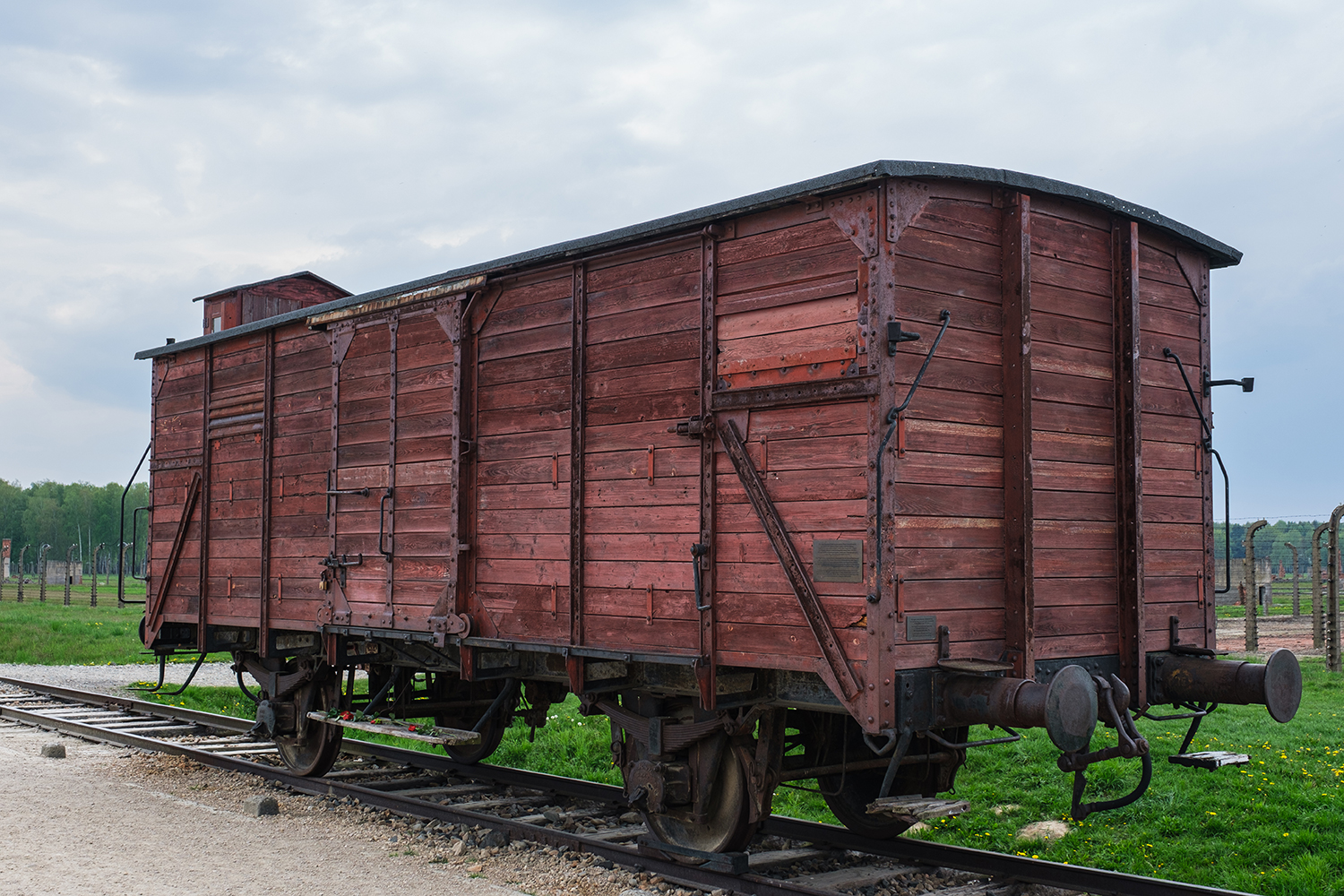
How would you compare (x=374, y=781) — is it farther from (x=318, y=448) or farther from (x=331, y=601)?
(x=318, y=448)

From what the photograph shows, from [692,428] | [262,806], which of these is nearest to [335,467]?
[262,806]

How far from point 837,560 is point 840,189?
197cm

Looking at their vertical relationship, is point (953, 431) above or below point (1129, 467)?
above

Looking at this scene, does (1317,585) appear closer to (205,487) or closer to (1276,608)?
(205,487)

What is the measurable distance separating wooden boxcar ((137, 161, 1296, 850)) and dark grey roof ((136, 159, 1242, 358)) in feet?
0.08

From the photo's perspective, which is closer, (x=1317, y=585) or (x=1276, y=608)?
(x=1317, y=585)

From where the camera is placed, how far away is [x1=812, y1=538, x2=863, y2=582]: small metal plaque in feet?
18.4

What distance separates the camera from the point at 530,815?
323 inches

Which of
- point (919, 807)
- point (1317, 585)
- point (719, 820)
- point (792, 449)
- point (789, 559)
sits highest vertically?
point (792, 449)

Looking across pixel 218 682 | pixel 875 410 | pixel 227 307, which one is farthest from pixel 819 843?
pixel 218 682

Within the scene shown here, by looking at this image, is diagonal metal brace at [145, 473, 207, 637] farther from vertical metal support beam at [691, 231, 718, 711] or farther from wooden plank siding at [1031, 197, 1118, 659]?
wooden plank siding at [1031, 197, 1118, 659]

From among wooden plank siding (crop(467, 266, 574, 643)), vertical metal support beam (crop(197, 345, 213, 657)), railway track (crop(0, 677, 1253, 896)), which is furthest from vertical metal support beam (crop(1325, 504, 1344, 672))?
vertical metal support beam (crop(197, 345, 213, 657))

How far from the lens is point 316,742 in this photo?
32.4ft

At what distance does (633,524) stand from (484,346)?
6.84 feet
